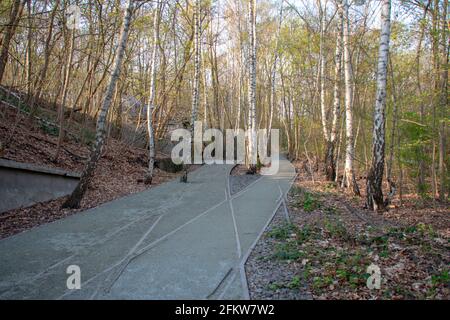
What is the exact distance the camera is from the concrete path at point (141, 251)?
4707 millimetres

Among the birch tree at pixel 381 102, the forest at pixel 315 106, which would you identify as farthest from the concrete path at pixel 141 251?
the birch tree at pixel 381 102

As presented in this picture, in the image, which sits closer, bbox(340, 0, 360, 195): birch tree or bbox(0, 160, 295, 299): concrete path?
bbox(0, 160, 295, 299): concrete path

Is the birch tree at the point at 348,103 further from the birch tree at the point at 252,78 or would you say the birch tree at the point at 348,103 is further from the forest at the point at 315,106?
the birch tree at the point at 252,78

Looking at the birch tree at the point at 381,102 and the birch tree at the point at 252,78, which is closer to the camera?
the birch tree at the point at 381,102

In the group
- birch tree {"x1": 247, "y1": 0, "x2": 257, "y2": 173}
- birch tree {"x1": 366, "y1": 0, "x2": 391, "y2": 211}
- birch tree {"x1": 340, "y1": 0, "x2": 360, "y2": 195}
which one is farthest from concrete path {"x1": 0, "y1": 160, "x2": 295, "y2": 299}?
birch tree {"x1": 247, "y1": 0, "x2": 257, "y2": 173}

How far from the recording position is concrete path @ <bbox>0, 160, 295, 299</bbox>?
4.71m

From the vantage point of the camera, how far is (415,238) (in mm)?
6145

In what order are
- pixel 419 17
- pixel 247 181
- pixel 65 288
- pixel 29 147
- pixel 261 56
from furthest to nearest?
pixel 261 56
pixel 247 181
pixel 29 147
pixel 419 17
pixel 65 288

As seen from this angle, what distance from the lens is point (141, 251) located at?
20.7 ft

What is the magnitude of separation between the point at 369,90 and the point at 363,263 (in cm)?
1574

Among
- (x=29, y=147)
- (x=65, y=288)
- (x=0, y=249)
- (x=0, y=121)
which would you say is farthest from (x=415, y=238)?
(x=0, y=121)

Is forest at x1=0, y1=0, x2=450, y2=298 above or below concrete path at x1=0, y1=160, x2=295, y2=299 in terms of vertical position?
above

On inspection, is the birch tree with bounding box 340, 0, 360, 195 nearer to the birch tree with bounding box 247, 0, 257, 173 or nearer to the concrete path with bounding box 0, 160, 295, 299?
the concrete path with bounding box 0, 160, 295, 299

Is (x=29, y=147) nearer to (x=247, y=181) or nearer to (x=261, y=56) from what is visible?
(x=247, y=181)
